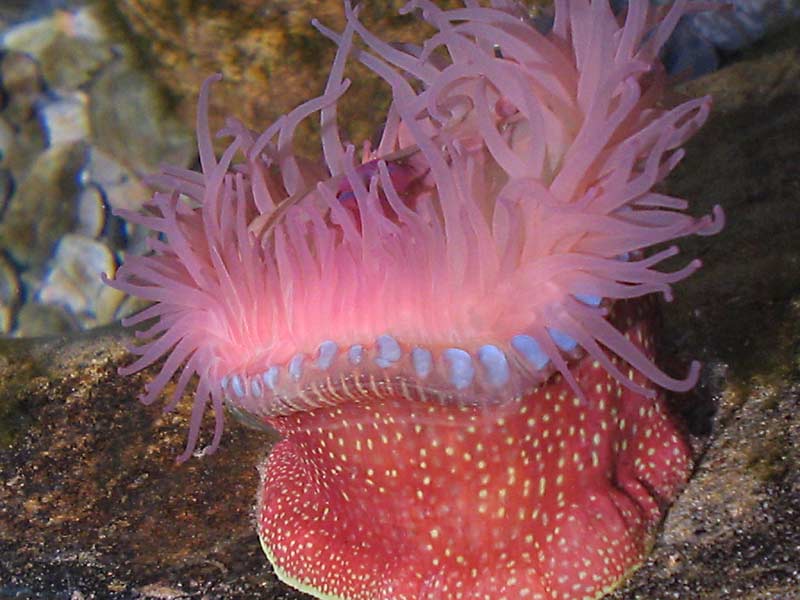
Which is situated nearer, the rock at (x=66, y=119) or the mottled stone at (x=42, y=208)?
the mottled stone at (x=42, y=208)

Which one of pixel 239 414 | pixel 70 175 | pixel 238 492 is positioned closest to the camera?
pixel 239 414

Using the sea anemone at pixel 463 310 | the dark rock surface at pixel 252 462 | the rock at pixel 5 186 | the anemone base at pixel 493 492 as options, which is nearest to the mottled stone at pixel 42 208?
the rock at pixel 5 186

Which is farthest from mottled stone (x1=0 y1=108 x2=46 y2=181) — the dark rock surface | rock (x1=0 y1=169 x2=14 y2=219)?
the dark rock surface

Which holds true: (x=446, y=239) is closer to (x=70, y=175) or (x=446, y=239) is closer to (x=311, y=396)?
(x=311, y=396)

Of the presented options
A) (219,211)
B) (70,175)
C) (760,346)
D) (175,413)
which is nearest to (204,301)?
(219,211)

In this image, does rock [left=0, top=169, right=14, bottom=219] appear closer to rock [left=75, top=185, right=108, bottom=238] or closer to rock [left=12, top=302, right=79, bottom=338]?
rock [left=75, top=185, right=108, bottom=238]

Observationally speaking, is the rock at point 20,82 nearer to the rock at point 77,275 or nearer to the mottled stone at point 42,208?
the mottled stone at point 42,208

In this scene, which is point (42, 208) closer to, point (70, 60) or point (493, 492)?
point (70, 60)

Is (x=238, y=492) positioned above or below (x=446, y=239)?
below
